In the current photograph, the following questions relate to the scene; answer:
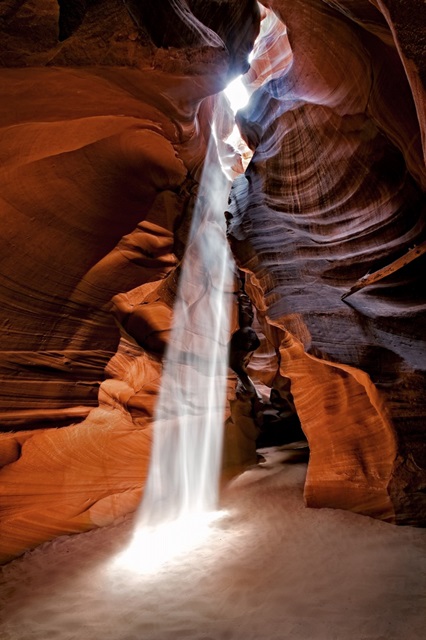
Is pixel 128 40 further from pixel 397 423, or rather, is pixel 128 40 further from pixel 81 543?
pixel 81 543

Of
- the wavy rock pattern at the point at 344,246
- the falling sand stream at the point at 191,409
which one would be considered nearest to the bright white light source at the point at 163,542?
the falling sand stream at the point at 191,409

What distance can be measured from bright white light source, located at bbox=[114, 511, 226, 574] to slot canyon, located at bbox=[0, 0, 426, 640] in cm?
40

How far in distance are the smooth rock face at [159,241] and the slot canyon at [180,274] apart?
0.11ft

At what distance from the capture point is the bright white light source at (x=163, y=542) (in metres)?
4.76

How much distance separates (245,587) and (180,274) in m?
6.50

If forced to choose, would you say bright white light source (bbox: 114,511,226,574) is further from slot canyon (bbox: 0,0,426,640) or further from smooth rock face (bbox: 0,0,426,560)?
smooth rock face (bbox: 0,0,426,560)

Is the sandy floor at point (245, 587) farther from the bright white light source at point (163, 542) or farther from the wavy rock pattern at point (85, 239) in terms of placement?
the wavy rock pattern at point (85, 239)

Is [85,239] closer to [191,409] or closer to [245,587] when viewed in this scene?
[191,409]

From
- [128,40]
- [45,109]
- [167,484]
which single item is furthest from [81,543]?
[128,40]

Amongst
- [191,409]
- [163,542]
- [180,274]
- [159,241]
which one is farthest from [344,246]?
[163,542]

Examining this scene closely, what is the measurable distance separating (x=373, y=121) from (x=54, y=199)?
634cm

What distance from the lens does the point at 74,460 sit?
600 centimetres

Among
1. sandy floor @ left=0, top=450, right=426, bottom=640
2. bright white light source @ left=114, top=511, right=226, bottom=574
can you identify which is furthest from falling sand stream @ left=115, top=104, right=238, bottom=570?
sandy floor @ left=0, top=450, right=426, bottom=640

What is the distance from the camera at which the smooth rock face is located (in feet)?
12.7
